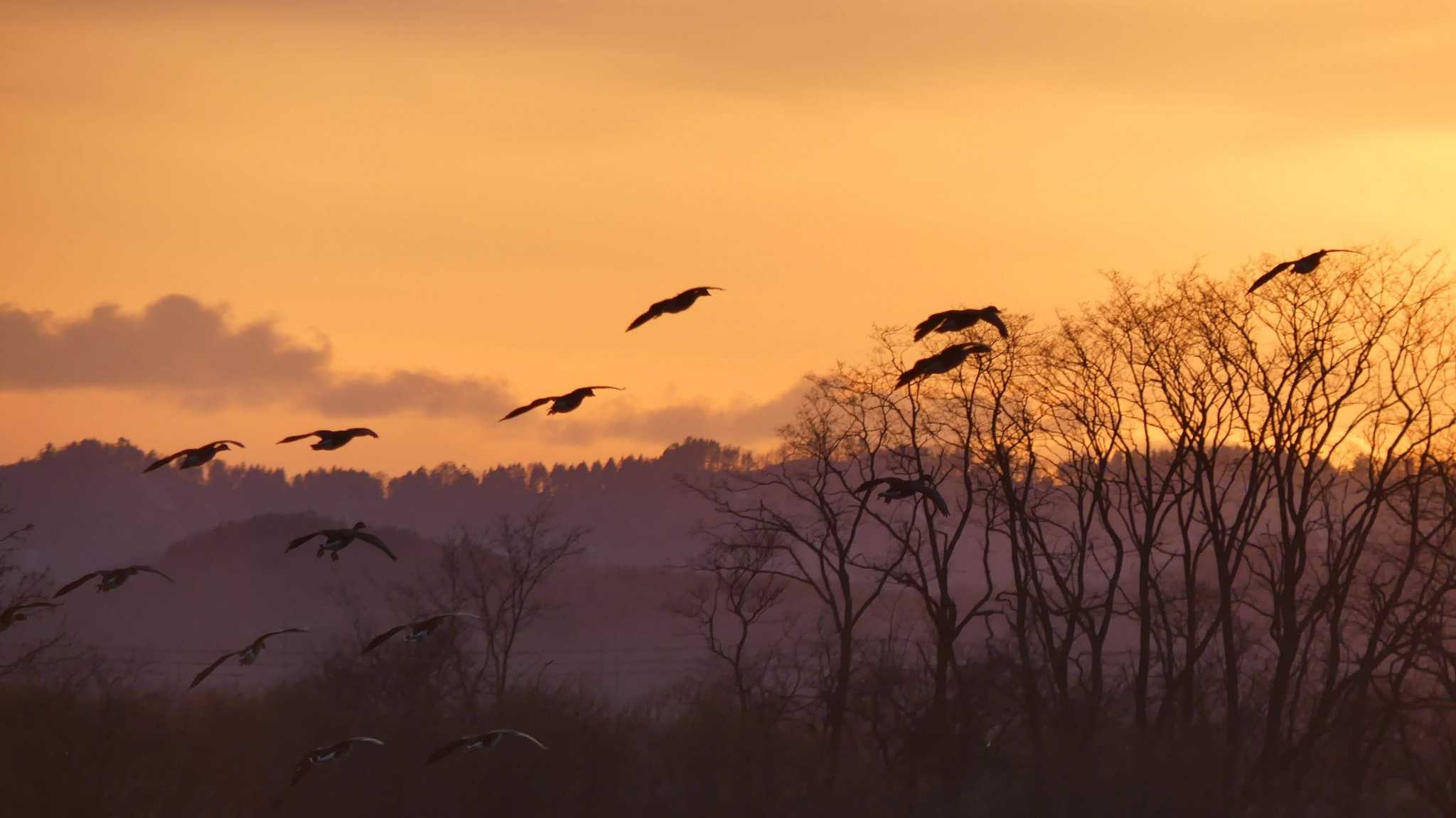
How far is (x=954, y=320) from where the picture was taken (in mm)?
17250

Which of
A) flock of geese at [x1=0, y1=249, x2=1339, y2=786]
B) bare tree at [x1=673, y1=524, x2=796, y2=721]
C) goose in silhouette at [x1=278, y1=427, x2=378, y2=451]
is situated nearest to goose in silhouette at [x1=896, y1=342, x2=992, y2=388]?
flock of geese at [x1=0, y1=249, x2=1339, y2=786]

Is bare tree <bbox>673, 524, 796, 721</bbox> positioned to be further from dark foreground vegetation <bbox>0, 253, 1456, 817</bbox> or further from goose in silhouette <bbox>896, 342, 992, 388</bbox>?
goose in silhouette <bbox>896, 342, 992, 388</bbox>

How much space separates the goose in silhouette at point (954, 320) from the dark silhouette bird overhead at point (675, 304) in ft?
7.41

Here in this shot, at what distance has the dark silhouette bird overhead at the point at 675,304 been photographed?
17.6 m

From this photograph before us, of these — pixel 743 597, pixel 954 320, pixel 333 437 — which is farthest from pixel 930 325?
pixel 743 597

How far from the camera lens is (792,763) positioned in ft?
145

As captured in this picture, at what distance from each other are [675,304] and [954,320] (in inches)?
117

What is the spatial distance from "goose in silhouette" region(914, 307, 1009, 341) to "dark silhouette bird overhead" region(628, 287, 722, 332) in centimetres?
226

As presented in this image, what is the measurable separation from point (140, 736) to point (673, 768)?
43.7 feet

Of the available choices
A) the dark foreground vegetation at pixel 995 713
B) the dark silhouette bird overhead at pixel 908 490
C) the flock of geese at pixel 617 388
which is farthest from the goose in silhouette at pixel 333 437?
the dark foreground vegetation at pixel 995 713

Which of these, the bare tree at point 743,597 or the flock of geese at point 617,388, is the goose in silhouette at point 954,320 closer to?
the flock of geese at point 617,388

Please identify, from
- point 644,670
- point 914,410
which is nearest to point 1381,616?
point 914,410

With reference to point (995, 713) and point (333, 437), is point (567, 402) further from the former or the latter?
point (995, 713)

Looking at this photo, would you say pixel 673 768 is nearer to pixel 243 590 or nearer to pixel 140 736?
pixel 140 736
